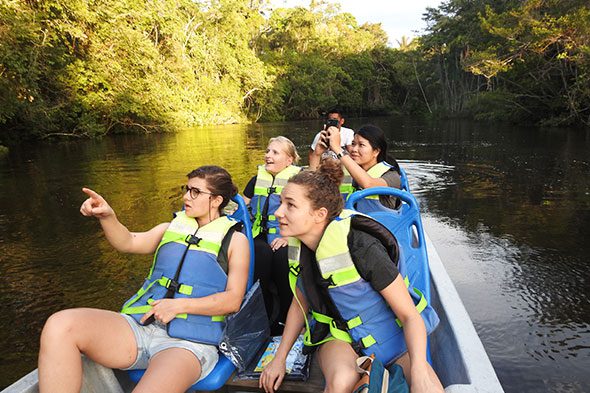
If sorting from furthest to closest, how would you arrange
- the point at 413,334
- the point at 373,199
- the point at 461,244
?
the point at 461,244, the point at 373,199, the point at 413,334

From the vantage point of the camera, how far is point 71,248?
557 centimetres

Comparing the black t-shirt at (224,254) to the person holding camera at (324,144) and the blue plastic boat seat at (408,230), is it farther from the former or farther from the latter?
the person holding camera at (324,144)

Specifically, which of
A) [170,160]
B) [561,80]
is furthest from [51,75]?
[561,80]

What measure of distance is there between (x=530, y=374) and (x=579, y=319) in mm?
957

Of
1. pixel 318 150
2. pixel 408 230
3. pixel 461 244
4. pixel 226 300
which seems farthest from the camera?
pixel 461 244

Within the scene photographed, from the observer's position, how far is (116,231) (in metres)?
2.20

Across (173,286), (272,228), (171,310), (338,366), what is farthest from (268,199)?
(338,366)

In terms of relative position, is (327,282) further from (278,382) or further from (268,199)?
(268,199)

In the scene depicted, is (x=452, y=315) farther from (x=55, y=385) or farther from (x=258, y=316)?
(x=55, y=385)

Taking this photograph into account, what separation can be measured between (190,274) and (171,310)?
0.67 feet

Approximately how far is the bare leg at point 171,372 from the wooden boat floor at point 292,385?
0.87 ft

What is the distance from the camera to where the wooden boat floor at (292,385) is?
6.57ft

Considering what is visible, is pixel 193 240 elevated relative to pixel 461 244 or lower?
elevated

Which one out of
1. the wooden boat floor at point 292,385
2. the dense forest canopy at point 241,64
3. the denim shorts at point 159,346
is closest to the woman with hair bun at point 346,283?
the wooden boat floor at point 292,385
